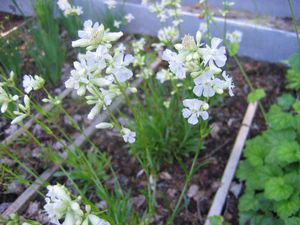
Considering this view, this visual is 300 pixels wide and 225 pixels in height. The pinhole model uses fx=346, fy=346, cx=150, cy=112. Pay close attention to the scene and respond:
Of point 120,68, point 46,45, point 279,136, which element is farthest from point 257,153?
point 46,45

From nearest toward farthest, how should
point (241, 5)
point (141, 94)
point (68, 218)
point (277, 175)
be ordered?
point (68, 218) → point (277, 175) → point (141, 94) → point (241, 5)

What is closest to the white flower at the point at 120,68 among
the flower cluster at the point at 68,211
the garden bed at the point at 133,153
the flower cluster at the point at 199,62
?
the flower cluster at the point at 199,62

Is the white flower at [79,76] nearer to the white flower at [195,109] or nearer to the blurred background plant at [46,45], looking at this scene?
the white flower at [195,109]

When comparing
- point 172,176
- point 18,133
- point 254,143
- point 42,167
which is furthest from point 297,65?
point 18,133

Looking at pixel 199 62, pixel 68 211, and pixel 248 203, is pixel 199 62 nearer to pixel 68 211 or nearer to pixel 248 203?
pixel 68 211

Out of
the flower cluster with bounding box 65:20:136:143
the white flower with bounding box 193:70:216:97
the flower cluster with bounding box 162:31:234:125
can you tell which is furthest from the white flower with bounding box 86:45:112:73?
the white flower with bounding box 193:70:216:97

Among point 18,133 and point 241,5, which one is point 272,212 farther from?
point 241,5

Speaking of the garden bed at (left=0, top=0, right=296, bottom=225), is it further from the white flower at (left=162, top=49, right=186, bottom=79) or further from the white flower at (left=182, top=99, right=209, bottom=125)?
the white flower at (left=162, top=49, right=186, bottom=79)
